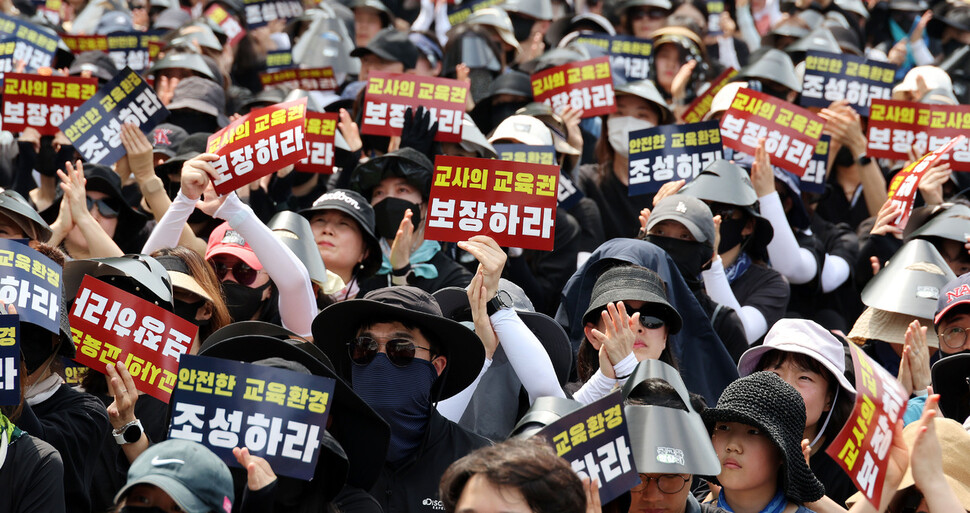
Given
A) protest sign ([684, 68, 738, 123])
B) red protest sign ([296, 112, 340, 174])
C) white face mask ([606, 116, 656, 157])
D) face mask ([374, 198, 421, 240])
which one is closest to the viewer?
face mask ([374, 198, 421, 240])

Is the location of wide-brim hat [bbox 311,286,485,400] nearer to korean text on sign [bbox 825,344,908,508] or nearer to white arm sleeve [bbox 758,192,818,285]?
korean text on sign [bbox 825,344,908,508]

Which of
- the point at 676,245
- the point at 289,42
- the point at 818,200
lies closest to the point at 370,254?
the point at 676,245

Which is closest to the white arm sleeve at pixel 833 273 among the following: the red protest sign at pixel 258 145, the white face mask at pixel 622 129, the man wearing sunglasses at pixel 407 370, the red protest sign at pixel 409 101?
the white face mask at pixel 622 129

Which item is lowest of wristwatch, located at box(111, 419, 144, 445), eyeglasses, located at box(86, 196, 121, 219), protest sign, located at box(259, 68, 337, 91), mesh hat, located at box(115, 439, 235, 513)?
eyeglasses, located at box(86, 196, 121, 219)

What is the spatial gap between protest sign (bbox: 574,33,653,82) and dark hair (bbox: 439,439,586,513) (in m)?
7.95

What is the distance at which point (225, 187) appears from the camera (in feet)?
21.4

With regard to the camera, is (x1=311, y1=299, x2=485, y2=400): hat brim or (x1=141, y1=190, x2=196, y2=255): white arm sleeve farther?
(x1=141, y1=190, x2=196, y2=255): white arm sleeve

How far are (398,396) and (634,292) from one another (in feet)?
5.13

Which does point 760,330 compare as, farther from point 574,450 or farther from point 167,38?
point 167,38

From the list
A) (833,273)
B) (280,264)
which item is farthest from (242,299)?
(833,273)

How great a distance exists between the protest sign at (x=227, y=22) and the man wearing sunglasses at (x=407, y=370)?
28.4 feet

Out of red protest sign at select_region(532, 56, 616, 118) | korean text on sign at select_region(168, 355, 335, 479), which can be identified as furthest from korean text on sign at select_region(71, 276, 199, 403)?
red protest sign at select_region(532, 56, 616, 118)

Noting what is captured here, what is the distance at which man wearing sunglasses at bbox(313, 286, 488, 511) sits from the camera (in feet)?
16.4

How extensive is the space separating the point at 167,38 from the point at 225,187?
580cm
